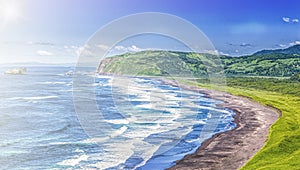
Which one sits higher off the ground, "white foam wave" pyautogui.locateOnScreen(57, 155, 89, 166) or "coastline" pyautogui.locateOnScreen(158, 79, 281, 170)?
"white foam wave" pyautogui.locateOnScreen(57, 155, 89, 166)

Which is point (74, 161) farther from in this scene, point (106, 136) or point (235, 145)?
point (235, 145)

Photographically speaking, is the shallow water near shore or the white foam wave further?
the shallow water near shore

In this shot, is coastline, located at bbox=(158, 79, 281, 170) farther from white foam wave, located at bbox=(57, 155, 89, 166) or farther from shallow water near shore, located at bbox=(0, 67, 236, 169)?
white foam wave, located at bbox=(57, 155, 89, 166)

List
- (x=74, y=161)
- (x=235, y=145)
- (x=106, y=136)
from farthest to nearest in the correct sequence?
(x=106, y=136)
(x=235, y=145)
(x=74, y=161)

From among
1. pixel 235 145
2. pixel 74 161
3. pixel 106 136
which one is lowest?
pixel 235 145

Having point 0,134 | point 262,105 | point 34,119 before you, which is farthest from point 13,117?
point 262,105

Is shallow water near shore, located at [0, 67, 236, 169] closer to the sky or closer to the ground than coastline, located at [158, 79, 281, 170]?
closer to the sky

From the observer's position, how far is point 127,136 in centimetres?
7188

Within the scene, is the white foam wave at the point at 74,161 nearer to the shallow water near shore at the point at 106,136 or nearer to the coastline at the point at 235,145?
the shallow water near shore at the point at 106,136

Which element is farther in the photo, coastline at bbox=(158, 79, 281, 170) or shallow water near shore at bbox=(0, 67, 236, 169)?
shallow water near shore at bbox=(0, 67, 236, 169)

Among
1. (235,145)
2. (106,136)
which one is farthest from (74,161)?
(235,145)

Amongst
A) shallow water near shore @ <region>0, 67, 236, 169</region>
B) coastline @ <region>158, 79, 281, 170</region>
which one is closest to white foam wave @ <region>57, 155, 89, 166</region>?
shallow water near shore @ <region>0, 67, 236, 169</region>

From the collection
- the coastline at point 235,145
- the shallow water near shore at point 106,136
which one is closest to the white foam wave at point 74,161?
the shallow water near shore at point 106,136

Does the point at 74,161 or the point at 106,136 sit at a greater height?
the point at 106,136
